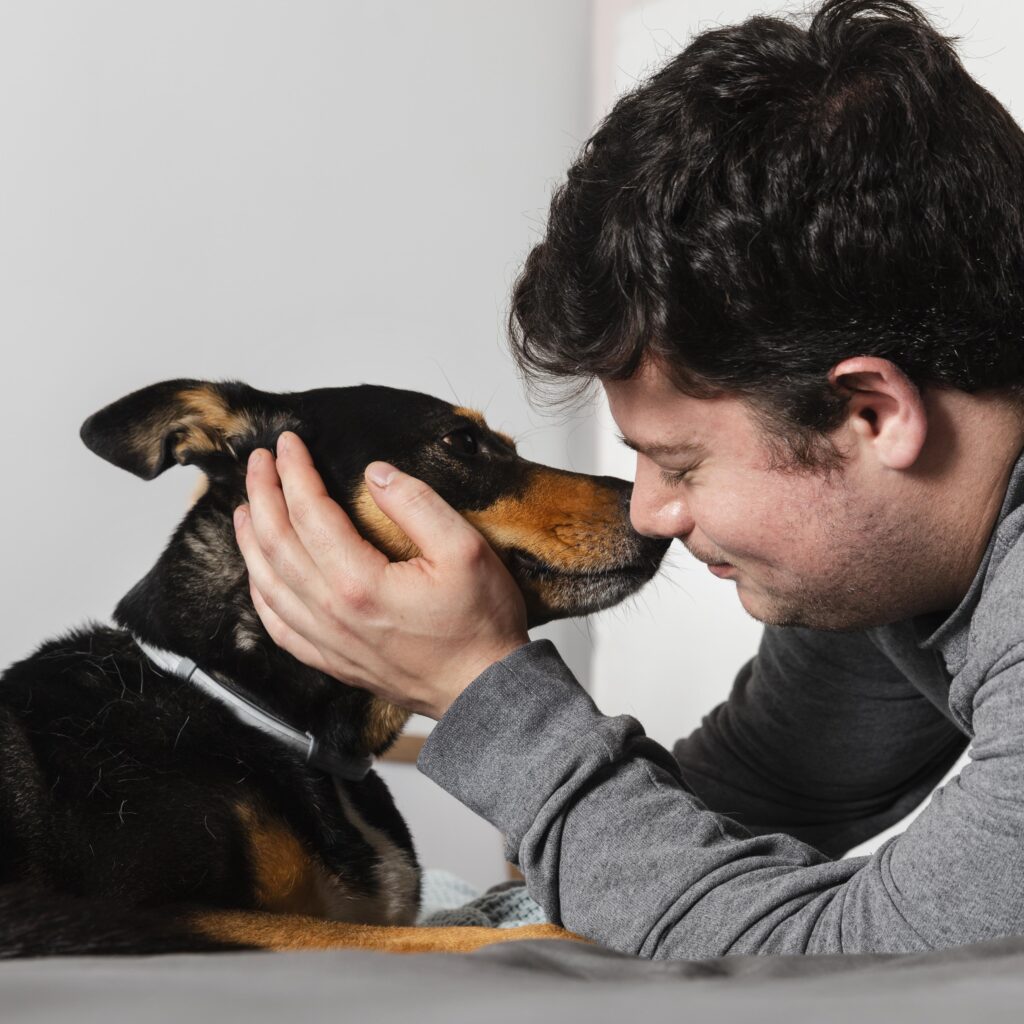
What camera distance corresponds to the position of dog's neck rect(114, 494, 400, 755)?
1391 mm

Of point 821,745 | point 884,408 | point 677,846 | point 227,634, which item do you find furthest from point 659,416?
point 821,745

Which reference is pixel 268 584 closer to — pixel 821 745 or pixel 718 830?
pixel 718 830

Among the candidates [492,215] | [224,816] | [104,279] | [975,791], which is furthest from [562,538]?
[492,215]

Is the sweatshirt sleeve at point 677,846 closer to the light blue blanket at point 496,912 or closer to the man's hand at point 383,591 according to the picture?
the man's hand at point 383,591


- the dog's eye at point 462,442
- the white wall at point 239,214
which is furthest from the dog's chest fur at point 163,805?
the white wall at point 239,214

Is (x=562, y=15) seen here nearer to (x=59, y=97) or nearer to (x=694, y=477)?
(x=59, y=97)

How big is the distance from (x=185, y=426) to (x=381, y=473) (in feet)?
1.01

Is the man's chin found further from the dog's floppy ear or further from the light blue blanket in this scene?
the dog's floppy ear

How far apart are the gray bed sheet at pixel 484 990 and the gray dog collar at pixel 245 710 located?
818 mm

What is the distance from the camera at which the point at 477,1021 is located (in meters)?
0.45

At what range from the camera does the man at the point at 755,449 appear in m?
1.02

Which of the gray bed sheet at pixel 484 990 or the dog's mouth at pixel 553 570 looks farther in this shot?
the dog's mouth at pixel 553 570

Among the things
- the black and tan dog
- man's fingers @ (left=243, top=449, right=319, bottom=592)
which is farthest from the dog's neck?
man's fingers @ (left=243, top=449, right=319, bottom=592)

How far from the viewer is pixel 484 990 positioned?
49 centimetres
